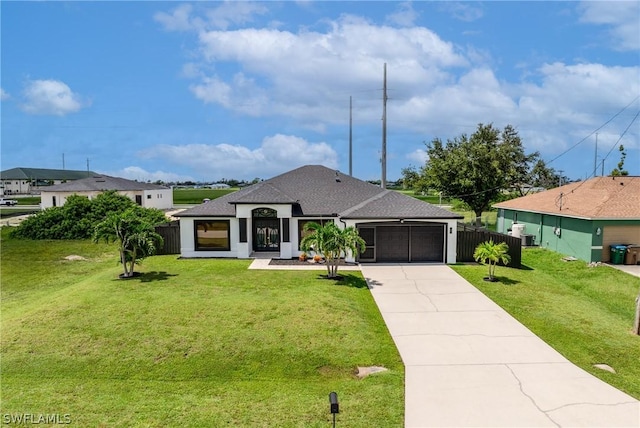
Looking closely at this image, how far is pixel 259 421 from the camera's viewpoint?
7.82 metres

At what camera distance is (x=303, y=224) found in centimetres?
2317

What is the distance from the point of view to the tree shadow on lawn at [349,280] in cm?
1721

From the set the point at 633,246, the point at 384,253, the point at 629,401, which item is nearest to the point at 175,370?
the point at 629,401

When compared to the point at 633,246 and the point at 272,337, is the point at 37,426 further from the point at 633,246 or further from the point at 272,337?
the point at 633,246

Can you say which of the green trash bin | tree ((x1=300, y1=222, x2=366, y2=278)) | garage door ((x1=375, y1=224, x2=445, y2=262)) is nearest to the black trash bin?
the green trash bin

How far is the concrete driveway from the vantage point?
794cm

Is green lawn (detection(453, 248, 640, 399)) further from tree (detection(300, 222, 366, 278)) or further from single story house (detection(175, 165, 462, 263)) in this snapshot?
tree (detection(300, 222, 366, 278))

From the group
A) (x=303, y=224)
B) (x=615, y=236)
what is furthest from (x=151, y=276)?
(x=615, y=236)

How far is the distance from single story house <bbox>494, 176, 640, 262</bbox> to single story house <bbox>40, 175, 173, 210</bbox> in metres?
40.9

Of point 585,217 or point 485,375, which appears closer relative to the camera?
point 485,375

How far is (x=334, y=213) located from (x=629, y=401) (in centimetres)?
1622

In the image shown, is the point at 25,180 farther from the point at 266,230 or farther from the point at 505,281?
the point at 505,281

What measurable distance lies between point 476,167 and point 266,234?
1992cm

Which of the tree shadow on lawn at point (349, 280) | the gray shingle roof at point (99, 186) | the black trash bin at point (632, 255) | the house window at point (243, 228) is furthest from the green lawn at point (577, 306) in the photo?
the gray shingle roof at point (99, 186)
